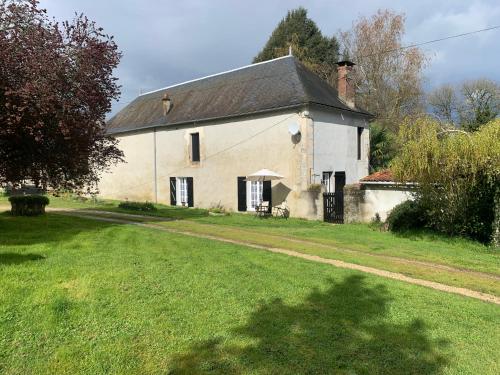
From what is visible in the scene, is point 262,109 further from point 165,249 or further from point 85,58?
point 165,249

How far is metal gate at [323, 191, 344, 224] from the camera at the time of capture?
17675 mm

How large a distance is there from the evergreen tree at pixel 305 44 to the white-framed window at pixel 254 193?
18989mm

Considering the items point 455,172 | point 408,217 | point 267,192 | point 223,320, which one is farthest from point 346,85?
point 223,320

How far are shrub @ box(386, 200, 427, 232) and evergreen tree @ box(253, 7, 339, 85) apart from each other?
976 inches

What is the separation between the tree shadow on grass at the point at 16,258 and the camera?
22.5ft

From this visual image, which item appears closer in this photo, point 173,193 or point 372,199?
point 372,199

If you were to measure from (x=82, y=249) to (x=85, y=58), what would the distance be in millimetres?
5244

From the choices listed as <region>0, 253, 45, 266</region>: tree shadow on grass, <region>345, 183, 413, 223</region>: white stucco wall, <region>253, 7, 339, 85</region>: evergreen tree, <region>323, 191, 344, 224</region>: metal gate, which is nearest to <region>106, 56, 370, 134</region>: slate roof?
<region>323, 191, 344, 224</region>: metal gate

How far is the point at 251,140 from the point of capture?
2102 cm

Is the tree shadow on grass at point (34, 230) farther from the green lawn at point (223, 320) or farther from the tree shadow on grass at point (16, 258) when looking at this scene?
the green lawn at point (223, 320)

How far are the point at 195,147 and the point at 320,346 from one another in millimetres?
20893

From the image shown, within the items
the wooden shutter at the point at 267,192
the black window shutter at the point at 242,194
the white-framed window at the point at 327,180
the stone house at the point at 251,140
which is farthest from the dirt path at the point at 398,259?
the black window shutter at the point at 242,194

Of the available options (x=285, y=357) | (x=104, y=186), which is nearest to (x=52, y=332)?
(x=285, y=357)

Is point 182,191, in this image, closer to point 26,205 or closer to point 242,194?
point 242,194
